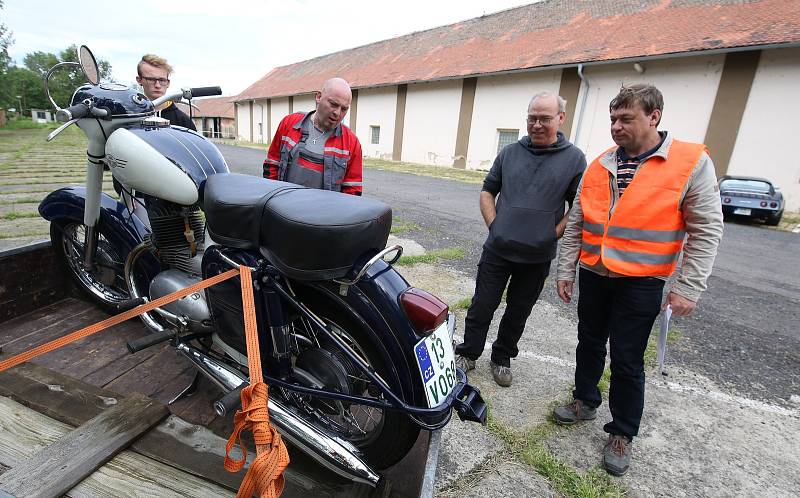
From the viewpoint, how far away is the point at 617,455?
208 centimetres

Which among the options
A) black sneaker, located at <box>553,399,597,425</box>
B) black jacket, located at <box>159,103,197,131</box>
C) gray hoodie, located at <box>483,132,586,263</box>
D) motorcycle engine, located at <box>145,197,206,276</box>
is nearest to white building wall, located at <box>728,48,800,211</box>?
gray hoodie, located at <box>483,132,586,263</box>

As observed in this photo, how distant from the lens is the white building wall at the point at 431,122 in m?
20.7

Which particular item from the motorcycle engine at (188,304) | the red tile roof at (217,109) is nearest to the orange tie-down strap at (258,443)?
the motorcycle engine at (188,304)

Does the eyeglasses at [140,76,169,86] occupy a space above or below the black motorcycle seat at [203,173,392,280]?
above

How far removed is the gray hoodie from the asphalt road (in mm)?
1610

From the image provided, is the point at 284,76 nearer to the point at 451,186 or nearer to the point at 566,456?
the point at 451,186

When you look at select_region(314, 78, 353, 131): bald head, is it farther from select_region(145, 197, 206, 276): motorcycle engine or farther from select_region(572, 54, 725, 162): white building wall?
select_region(572, 54, 725, 162): white building wall

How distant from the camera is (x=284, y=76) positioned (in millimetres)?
37375

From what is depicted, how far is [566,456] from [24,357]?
2.29 metres

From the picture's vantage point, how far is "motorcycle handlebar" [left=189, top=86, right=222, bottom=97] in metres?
2.44

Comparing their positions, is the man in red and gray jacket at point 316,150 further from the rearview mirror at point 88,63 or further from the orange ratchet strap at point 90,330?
the orange ratchet strap at point 90,330

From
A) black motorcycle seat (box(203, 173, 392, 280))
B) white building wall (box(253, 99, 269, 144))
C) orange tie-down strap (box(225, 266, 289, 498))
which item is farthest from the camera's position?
white building wall (box(253, 99, 269, 144))

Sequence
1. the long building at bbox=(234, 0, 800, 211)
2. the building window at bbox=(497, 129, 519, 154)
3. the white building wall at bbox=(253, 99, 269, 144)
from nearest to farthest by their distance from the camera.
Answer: the long building at bbox=(234, 0, 800, 211) < the building window at bbox=(497, 129, 519, 154) < the white building wall at bbox=(253, 99, 269, 144)

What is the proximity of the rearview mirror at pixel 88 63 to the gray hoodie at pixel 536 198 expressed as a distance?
2441 mm
